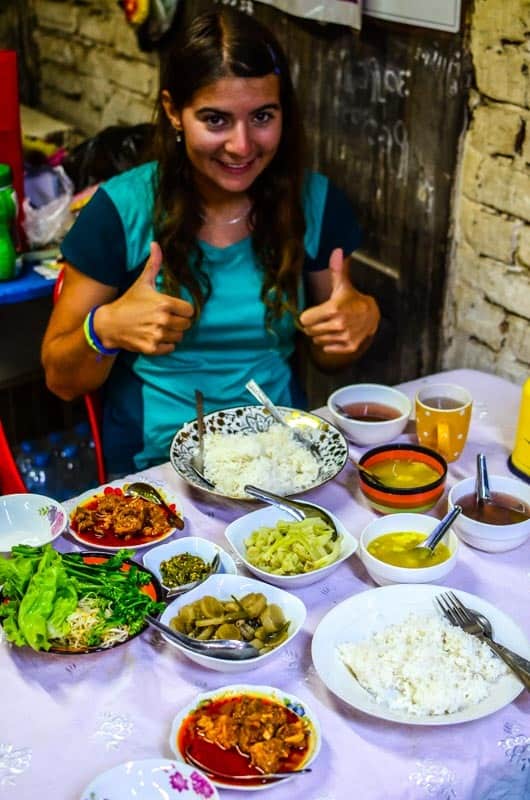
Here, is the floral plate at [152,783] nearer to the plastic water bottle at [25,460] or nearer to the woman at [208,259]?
the woman at [208,259]

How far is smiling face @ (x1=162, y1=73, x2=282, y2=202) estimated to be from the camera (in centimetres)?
196

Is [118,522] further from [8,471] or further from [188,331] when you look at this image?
[188,331]

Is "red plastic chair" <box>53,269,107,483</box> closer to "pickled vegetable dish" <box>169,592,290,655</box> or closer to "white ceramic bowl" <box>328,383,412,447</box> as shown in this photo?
"white ceramic bowl" <box>328,383,412,447</box>

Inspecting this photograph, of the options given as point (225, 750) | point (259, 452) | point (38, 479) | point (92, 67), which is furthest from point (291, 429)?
point (92, 67)

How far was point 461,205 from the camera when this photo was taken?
2.28 meters

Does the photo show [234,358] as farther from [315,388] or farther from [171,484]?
[315,388]

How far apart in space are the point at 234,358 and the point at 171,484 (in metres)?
0.54

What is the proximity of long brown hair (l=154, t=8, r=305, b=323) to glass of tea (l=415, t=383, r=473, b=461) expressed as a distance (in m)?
0.51

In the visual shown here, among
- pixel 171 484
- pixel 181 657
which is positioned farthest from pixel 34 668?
pixel 171 484

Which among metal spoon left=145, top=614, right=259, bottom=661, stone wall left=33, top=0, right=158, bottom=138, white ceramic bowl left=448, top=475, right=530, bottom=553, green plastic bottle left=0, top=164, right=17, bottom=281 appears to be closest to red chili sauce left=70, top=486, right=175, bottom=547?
metal spoon left=145, top=614, right=259, bottom=661

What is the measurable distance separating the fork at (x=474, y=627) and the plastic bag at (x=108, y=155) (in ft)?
7.39

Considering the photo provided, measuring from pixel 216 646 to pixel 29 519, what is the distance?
493 mm

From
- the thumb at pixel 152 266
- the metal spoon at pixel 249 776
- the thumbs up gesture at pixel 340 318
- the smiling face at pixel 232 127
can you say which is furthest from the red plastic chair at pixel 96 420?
the metal spoon at pixel 249 776

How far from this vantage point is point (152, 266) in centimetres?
195
